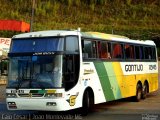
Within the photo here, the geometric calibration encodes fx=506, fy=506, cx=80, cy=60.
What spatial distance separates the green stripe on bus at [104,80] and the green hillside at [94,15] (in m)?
31.7

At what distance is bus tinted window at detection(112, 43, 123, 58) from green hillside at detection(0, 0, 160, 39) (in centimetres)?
2995

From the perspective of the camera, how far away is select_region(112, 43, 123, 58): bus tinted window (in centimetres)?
1935

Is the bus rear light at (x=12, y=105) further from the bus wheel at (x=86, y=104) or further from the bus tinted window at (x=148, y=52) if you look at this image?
the bus tinted window at (x=148, y=52)

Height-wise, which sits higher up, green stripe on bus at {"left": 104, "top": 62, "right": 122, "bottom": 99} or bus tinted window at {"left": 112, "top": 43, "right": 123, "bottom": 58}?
bus tinted window at {"left": 112, "top": 43, "right": 123, "bottom": 58}

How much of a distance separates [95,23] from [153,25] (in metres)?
6.50

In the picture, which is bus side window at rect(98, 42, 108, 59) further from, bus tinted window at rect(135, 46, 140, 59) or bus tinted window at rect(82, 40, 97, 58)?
bus tinted window at rect(135, 46, 140, 59)

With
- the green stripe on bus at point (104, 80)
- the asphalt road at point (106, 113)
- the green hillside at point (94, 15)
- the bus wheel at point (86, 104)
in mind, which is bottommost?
the asphalt road at point (106, 113)

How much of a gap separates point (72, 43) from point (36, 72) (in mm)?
1580

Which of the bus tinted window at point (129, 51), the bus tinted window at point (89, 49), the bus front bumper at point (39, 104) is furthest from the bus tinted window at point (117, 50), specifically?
the bus front bumper at point (39, 104)

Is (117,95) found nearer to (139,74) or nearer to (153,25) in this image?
(139,74)

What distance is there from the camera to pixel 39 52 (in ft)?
51.1

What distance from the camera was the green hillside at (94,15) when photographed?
53.6 m

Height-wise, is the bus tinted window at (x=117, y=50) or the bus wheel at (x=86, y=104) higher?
the bus tinted window at (x=117, y=50)

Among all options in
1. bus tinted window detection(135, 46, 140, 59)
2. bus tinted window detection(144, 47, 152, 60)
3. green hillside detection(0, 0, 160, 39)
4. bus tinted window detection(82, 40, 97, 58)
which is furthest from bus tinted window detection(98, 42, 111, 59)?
green hillside detection(0, 0, 160, 39)
